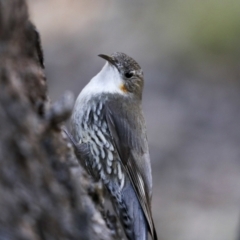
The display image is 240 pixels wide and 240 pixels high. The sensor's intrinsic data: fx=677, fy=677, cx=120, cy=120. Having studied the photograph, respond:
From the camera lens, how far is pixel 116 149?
4.45 m

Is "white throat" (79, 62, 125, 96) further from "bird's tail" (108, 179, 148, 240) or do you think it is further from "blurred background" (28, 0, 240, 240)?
"blurred background" (28, 0, 240, 240)

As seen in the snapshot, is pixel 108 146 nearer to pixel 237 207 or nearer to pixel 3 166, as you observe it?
pixel 3 166

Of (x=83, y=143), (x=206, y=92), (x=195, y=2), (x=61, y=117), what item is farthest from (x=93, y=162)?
(x=195, y=2)

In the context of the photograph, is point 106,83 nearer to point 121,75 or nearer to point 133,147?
point 121,75

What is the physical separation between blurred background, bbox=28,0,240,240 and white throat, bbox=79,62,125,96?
3.08m

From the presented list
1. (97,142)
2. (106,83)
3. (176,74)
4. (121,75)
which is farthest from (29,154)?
(176,74)

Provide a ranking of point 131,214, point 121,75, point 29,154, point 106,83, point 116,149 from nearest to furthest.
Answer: point 29,154 < point 131,214 < point 116,149 < point 106,83 < point 121,75

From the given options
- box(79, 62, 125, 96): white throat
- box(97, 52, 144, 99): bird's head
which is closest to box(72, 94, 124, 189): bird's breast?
box(79, 62, 125, 96): white throat

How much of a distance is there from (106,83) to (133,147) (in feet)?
1.69

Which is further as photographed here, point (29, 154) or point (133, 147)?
point (133, 147)

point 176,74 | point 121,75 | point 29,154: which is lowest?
point 29,154

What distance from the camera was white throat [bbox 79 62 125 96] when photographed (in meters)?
4.61

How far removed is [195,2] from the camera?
34.1 feet

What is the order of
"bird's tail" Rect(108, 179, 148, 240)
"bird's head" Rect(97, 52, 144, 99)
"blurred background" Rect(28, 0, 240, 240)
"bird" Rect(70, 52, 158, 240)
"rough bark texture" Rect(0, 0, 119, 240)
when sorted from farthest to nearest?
"blurred background" Rect(28, 0, 240, 240) → "bird's head" Rect(97, 52, 144, 99) → "bird" Rect(70, 52, 158, 240) → "bird's tail" Rect(108, 179, 148, 240) → "rough bark texture" Rect(0, 0, 119, 240)
